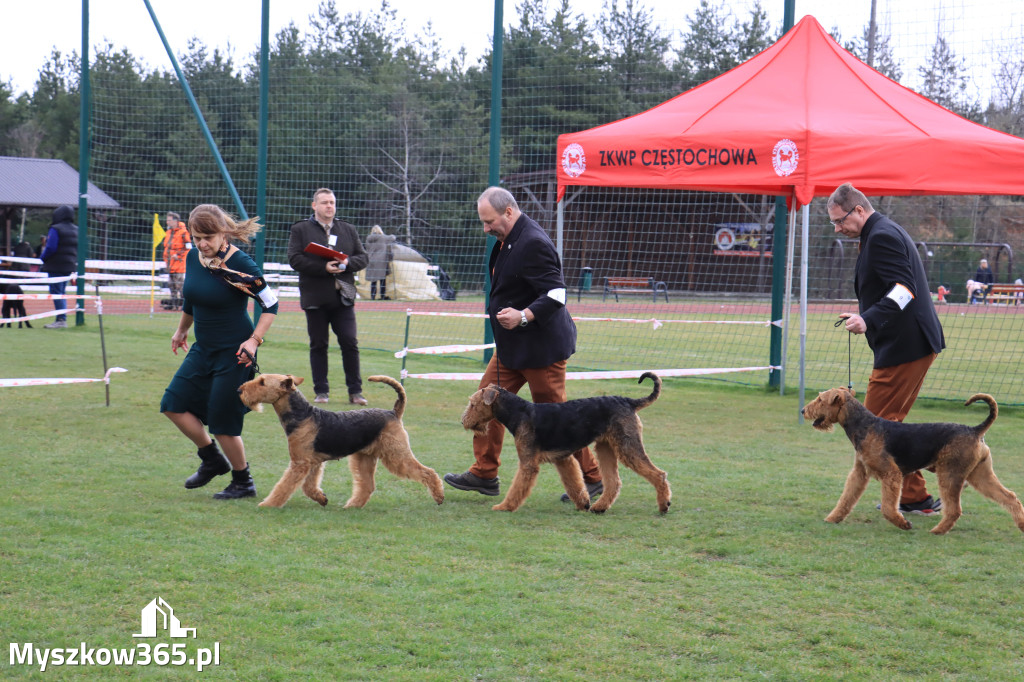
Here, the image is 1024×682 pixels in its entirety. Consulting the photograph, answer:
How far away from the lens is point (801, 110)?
8555mm

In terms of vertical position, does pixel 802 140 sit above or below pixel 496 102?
below

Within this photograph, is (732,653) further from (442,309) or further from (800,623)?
(442,309)

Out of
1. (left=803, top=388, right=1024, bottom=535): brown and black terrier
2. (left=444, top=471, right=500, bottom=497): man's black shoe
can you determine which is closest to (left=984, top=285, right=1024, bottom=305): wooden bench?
(left=803, top=388, right=1024, bottom=535): brown and black terrier

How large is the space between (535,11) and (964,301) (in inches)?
493

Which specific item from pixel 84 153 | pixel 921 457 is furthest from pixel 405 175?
pixel 921 457

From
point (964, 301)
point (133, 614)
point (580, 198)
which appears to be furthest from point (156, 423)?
point (580, 198)

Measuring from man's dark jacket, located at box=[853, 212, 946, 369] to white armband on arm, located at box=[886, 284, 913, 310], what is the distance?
0.02m

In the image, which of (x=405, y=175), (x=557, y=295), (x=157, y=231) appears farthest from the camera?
(x=157, y=231)

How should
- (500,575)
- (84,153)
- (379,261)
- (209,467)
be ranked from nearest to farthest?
(500,575) → (209,467) → (84,153) → (379,261)

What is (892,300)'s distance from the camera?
5277 millimetres

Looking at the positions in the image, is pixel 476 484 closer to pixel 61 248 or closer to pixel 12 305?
pixel 61 248

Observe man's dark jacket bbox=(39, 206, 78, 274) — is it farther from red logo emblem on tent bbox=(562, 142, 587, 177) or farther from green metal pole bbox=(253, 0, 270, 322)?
red logo emblem on tent bbox=(562, 142, 587, 177)

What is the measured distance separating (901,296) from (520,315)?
216cm

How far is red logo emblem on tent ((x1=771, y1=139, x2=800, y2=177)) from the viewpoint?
8.23m
